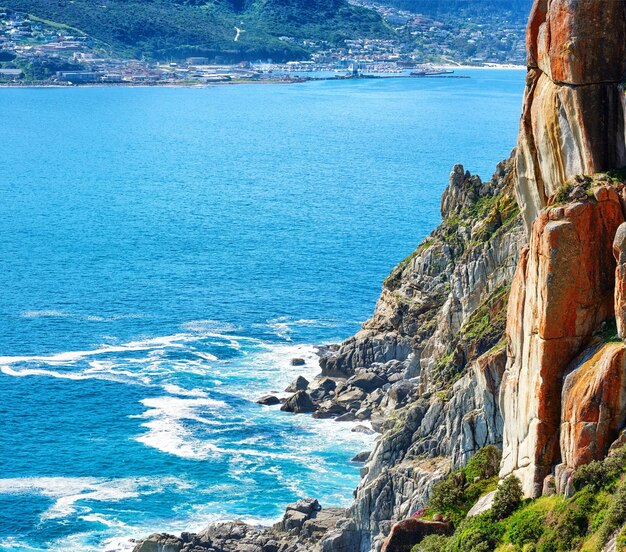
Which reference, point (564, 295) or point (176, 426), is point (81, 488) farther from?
point (564, 295)

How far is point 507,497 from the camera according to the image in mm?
44812

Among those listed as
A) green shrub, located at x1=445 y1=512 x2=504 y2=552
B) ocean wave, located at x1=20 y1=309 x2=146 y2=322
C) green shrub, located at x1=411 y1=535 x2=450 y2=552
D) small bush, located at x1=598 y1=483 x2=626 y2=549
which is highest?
small bush, located at x1=598 y1=483 x2=626 y2=549

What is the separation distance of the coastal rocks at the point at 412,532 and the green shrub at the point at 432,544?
88 centimetres

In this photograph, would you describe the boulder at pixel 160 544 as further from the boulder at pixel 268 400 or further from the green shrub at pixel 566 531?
the green shrub at pixel 566 531

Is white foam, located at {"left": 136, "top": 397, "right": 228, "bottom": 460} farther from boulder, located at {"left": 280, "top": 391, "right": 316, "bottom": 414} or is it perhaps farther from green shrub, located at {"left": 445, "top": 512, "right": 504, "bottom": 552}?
green shrub, located at {"left": 445, "top": 512, "right": 504, "bottom": 552}

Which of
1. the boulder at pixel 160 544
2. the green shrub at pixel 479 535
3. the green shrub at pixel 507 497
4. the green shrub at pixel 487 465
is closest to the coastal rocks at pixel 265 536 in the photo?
the boulder at pixel 160 544

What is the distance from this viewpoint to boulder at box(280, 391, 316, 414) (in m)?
107

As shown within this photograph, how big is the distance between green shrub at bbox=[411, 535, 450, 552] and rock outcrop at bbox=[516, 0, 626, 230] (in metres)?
14.2

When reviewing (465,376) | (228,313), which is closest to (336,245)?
(228,313)

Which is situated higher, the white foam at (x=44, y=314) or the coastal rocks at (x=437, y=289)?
the coastal rocks at (x=437, y=289)

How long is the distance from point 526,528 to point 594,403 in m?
5.17

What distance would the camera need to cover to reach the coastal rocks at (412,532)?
51500mm

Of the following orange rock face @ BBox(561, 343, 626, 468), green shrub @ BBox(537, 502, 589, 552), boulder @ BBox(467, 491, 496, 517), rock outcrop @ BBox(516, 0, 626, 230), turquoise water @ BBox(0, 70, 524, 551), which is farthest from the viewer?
turquoise water @ BBox(0, 70, 524, 551)

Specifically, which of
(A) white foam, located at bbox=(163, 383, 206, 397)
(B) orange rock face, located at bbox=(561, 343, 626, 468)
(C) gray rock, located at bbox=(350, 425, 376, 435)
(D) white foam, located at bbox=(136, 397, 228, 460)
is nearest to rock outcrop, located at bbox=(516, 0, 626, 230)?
(B) orange rock face, located at bbox=(561, 343, 626, 468)
